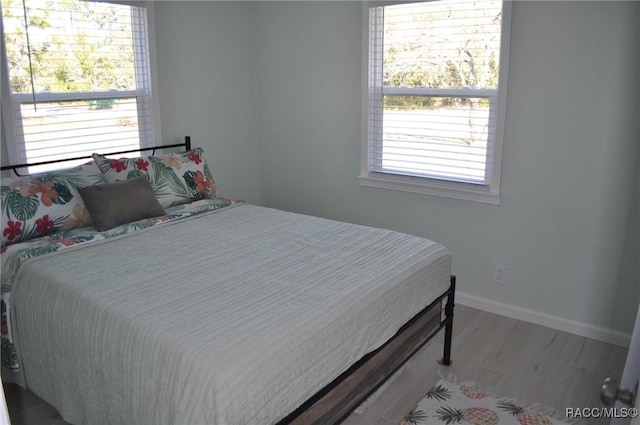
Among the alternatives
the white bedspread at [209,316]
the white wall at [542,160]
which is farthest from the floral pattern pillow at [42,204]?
the white wall at [542,160]

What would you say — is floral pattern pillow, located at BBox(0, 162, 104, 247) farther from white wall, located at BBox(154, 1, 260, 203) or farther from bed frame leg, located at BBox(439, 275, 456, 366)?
bed frame leg, located at BBox(439, 275, 456, 366)

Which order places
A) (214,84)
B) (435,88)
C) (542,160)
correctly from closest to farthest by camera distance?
(542,160), (435,88), (214,84)

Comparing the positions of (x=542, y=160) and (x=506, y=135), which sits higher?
(x=506, y=135)

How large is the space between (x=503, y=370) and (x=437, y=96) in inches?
67.4

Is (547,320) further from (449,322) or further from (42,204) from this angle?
(42,204)

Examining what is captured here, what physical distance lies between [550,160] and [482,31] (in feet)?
2.83

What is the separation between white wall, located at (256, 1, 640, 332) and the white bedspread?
34.7 inches

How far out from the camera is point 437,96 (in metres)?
3.47

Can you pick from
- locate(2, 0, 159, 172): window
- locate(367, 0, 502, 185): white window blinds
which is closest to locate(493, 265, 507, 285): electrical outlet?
→ locate(367, 0, 502, 185): white window blinds

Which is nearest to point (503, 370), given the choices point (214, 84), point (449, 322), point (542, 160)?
point (449, 322)

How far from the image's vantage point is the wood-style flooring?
2.54 m

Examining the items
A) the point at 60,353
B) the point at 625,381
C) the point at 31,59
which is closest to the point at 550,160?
the point at 625,381

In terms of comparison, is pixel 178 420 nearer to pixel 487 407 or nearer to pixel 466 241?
pixel 487 407

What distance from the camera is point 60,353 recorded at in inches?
85.6
